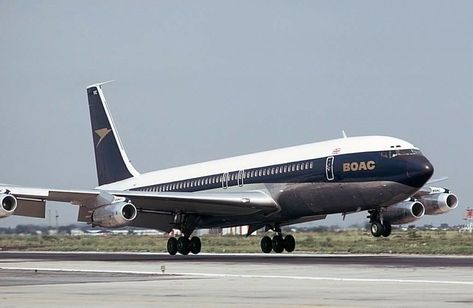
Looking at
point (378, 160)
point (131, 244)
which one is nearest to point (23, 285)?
point (378, 160)

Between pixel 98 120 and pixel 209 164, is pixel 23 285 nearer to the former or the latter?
pixel 209 164

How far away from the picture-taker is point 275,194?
49.5 metres

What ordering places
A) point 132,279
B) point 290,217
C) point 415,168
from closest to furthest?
point 132,279
point 415,168
point 290,217

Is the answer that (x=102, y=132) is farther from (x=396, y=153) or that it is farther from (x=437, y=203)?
(x=396, y=153)

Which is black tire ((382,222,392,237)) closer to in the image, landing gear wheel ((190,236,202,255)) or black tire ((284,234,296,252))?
black tire ((284,234,296,252))

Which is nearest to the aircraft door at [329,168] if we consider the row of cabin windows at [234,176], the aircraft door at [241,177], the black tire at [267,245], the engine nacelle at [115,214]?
the row of cabin windows at [234,176]

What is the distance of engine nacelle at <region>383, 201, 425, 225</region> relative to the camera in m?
50.4

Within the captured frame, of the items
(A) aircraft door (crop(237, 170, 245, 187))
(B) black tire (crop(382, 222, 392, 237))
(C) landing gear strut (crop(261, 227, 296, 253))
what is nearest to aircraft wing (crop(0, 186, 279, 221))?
(A) aircraft door (crop(237, 170, 245, 187))

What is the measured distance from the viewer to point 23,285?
27250 millimetres

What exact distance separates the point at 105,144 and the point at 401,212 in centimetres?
2101

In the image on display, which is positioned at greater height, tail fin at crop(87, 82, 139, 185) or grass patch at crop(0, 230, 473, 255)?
tail fin at crop(87, 82, 139, 185)

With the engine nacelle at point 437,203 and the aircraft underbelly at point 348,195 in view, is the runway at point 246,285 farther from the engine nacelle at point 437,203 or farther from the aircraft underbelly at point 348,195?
the engine nacelle at point 437,203

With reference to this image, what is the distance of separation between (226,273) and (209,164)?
23627mm

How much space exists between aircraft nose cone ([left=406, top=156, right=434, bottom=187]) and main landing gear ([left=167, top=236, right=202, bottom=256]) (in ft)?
42.1
